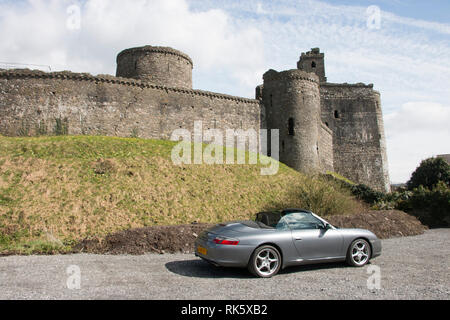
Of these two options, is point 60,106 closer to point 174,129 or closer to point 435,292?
point 174,129

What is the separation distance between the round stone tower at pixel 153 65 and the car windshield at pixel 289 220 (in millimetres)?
19801

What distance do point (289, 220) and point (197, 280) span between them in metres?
2.63

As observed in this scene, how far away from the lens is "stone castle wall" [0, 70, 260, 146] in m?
20.4

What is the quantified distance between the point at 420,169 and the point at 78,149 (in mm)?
29789

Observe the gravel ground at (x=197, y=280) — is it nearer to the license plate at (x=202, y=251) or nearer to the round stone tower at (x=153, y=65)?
the license plate at (x=202, y=251)

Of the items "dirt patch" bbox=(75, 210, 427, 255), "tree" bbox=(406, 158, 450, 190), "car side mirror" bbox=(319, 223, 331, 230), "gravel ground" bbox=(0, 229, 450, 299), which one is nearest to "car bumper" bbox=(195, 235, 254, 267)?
"gravel ground" bbox=(0, 229, 450, 299)

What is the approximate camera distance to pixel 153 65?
26.3 metres

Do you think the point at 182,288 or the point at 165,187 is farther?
the point at 165,187

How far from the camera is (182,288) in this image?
5.90 metres

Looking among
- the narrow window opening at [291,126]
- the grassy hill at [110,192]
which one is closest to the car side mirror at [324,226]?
the grassy hill at [110,192]

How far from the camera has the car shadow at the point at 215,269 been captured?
698cm

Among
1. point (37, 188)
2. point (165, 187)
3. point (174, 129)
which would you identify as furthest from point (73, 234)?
point (174, 129)

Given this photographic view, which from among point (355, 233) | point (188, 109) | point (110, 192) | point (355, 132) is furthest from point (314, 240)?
point (355, 132)
